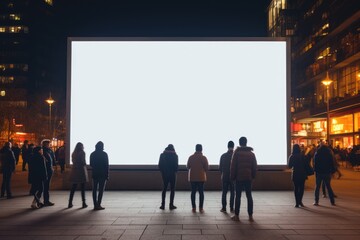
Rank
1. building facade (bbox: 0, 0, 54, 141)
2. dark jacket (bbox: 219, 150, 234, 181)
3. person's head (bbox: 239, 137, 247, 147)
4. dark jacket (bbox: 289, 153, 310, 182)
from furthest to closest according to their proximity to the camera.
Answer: building facade (bbox: 0, 0, 54, 141), dark jacket (bbox: 289, 153, 310, 182), dark jacket (bbox: 219, 150, 234, 181), person's head (bbox: 239, 137, 247, 147)

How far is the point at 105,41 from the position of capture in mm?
16453

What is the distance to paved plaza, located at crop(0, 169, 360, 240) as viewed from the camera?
8.54m

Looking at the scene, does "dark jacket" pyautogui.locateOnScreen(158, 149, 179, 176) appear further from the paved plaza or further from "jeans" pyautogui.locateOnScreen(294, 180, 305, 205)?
"jeans" pyautogui.locateOnScreen(294, 180, 305, 205)

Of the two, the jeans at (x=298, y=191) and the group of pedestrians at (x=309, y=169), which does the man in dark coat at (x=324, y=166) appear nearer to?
the group of pedestrians at (x=309, y=169)

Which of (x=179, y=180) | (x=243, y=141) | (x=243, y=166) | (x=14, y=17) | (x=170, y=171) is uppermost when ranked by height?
(x=14, y=17)

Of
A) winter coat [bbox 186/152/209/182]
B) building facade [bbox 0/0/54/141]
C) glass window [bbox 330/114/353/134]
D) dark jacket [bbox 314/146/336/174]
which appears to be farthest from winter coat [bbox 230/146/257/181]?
building facade [bbox 0/0/54/141]

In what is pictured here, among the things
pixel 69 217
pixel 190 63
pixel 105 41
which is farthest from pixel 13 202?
pixel 190 63

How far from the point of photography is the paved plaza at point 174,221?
8539 mm

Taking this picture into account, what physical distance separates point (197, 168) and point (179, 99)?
468 cm

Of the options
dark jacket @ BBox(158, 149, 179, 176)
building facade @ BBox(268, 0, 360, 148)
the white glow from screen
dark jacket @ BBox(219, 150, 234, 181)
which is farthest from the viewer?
building facade @ BBox(268, 0, 360, 148)

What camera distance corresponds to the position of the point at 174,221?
33.2 ft

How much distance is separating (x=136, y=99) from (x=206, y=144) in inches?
120

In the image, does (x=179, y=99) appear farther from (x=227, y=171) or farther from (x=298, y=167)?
(x=298, y=167)

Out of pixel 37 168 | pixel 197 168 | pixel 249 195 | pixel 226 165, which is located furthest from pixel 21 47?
pixel 249 195
